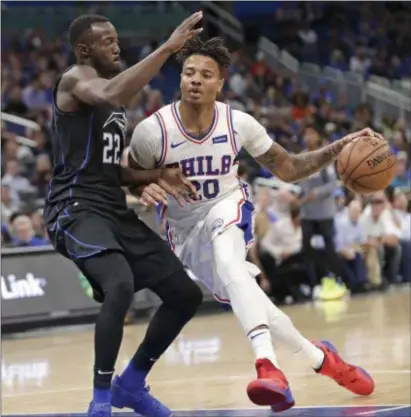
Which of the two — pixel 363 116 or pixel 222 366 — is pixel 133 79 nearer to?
pixel 222 366

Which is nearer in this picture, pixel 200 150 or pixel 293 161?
pixel 200 150

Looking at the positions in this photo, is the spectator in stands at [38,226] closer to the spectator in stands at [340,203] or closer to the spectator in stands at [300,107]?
the spectator in stands at [340,203]

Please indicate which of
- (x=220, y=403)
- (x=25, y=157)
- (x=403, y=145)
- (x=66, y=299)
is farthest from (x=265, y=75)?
Answer: (x=220, y=403)

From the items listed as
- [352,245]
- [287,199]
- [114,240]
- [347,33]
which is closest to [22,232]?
[287,199]

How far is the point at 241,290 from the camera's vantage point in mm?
6199

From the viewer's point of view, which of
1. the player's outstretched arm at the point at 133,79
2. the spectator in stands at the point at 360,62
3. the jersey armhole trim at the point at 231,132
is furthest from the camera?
the spectator in stands at the point at 360,62

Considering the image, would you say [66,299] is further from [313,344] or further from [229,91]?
[229,91]

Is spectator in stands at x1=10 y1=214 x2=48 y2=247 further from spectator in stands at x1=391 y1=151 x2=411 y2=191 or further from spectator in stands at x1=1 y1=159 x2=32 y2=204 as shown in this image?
spectator in stands at x1=391 y1=151 x2=411 y2=191

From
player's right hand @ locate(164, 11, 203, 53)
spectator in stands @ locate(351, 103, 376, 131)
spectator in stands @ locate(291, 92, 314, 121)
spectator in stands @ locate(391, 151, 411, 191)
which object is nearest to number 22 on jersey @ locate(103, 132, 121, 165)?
player's right hand @ locate(164, 11, 203, 53)

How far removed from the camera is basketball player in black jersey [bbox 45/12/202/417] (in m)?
5.92

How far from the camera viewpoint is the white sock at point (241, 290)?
6133mm

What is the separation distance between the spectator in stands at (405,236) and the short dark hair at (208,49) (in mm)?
8702

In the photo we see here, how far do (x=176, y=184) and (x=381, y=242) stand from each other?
870 cm

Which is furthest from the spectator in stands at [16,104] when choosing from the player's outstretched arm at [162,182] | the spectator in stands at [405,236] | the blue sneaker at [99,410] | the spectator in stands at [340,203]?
the blue sneaker at [99,410]
